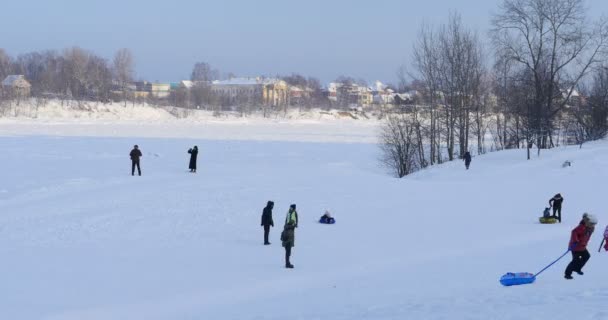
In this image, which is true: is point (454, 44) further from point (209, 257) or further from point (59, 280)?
point (59, 280)

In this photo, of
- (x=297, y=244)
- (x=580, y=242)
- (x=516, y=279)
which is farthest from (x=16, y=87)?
(x=580, y=242)

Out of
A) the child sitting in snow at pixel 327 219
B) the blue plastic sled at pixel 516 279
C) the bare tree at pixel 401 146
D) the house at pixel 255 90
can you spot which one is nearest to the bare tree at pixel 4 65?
the house at pixel 255 90

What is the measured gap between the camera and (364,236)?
55.5 feet

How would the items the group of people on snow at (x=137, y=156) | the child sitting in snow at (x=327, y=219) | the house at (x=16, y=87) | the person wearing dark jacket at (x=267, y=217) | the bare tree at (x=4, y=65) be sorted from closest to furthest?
1. the person wearing dark jacket at (x=267, y=217)
2. the child sitting in snow at (x=327, y=219)
3. the group of people on snow at (x=137, y=156)
4. the house at (x=16, y=87)
5. the bare tree at (x=4, y=65)

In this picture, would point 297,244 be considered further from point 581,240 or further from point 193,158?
point 193,158

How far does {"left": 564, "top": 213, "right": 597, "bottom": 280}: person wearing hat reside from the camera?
10.7m

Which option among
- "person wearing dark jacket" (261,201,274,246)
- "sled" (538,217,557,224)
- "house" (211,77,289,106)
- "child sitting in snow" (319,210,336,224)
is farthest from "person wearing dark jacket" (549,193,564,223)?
"house" (211,77,289,106)

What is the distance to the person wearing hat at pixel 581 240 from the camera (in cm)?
1071

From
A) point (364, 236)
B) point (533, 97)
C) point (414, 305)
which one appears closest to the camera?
point (414, 305)

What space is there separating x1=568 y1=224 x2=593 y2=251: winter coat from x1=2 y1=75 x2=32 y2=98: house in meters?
106

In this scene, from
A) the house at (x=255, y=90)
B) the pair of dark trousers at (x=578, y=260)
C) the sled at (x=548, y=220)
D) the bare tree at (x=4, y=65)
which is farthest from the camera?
the house at (x=255, y=90)

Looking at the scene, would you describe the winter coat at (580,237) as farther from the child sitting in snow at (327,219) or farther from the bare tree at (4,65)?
the bare tree at (4,65)

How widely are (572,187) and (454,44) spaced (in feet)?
64.2

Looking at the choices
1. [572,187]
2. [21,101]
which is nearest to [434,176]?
[572,187]
